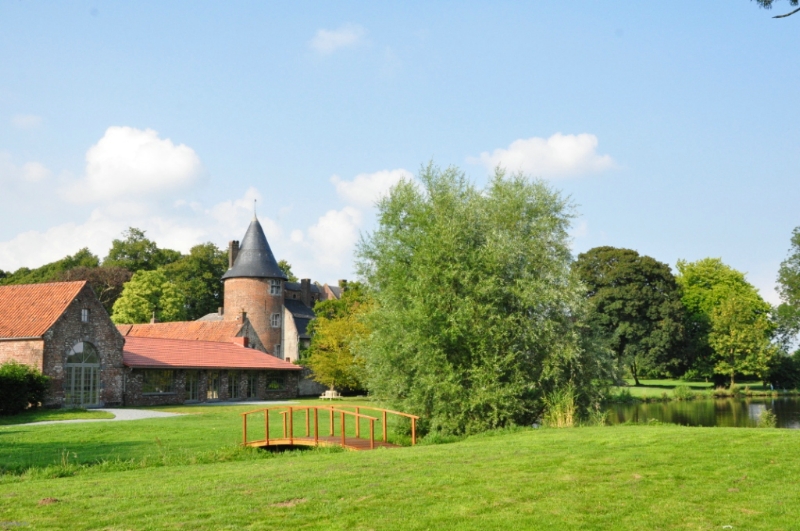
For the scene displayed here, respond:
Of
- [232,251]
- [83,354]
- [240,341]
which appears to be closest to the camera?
[83,354]

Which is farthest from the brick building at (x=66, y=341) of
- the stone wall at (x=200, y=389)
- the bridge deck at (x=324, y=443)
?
the bridge deck at (x=324, y=443)

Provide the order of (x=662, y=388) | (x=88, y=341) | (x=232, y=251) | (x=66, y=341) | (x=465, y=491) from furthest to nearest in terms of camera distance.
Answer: (x=232, y=251), (x=662, y=388), (x=88, y=341), (x=66, y=341), (x=465, y=491)

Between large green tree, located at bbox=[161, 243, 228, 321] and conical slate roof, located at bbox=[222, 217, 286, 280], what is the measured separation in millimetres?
16163

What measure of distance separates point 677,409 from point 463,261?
72.9 ft

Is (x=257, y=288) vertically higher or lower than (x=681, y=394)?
higher

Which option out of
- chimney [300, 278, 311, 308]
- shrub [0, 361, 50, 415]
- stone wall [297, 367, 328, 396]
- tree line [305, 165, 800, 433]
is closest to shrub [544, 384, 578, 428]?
tree line [305, 165, 800, 433]

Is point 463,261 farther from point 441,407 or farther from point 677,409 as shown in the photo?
point 677,409

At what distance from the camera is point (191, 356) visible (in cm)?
4031

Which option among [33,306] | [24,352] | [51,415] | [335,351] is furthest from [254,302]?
[51,415]

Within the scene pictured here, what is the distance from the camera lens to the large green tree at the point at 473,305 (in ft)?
63.7

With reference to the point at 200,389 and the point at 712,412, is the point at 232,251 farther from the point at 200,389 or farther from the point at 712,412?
the point at 712,412

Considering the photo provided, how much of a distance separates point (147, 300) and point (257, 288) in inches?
451

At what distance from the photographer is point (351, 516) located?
8883 millimetres

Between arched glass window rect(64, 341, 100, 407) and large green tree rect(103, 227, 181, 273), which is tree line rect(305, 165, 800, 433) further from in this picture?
large green tree rect(103, 227, 181, 273)
